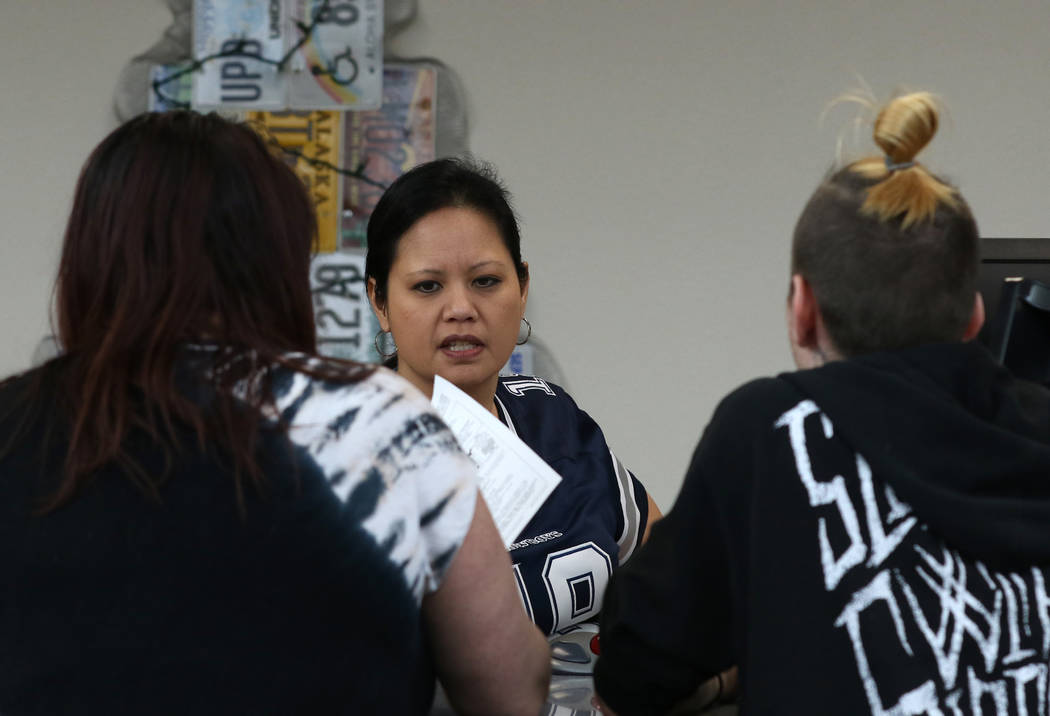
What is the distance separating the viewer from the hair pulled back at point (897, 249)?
3.51ft

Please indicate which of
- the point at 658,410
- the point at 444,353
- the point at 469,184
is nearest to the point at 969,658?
the point at 444,353

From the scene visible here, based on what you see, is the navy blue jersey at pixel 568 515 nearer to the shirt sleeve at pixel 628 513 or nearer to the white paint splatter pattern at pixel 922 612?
the shirt sleeve at pixel 628 513

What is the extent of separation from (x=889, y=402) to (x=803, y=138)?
7.39 feet

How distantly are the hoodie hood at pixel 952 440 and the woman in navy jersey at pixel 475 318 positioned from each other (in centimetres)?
76

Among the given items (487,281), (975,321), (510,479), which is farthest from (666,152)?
(975,321)

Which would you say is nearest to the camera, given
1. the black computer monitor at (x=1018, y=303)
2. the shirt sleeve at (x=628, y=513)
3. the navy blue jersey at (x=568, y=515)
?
the black computer monitor at (x=1018, y=303)

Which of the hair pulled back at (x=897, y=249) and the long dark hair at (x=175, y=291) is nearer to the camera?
the long dark hair at (x=175, y=291)

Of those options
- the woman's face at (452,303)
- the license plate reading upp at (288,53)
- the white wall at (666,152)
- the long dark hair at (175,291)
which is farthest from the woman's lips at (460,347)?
the license plate reading upp at (288,53)

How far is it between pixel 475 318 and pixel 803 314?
829mm

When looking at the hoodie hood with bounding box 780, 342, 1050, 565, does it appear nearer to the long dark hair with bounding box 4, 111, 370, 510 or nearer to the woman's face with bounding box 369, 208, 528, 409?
the long dark hair with bounding box 4, 111, 370, 510

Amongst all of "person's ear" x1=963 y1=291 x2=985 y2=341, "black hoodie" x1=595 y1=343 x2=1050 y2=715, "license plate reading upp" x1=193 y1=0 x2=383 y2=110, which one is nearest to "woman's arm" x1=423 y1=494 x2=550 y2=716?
"black hoodie" x1=595 y1=343 x2=1050 y2=715

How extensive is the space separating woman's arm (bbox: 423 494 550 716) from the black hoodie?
128 millimetres

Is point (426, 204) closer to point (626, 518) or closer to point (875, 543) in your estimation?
point (626, 518)

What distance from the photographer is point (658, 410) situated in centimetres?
321
